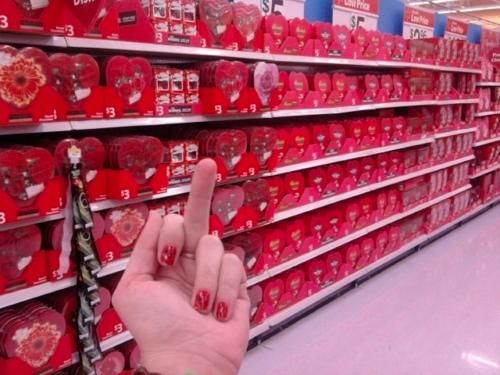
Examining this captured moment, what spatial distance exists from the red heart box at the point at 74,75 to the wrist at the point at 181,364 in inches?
58.9

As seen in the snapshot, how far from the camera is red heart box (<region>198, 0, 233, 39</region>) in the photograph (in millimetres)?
2535

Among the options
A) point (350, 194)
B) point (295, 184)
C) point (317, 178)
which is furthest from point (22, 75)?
point (350, 194)

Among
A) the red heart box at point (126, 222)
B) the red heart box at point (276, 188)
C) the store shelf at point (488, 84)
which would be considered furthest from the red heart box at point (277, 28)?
the store shelf at point (488, 84)

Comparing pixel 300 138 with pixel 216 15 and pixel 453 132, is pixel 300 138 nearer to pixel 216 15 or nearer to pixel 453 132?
pixel 216 15

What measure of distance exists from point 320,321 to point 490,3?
1421cm

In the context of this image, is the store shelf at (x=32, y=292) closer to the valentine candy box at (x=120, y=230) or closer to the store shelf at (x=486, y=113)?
the valentine candy box at (x=120, y=230)

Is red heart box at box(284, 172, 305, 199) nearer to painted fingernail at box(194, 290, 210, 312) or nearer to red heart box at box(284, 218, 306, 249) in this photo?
red heart box at box(284, 218, 306, 249)

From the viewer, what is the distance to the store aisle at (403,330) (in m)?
3.12

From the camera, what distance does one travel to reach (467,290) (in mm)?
4301

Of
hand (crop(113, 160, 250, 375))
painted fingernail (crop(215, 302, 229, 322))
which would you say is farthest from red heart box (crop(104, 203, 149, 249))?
painted fingernail (crop(215, 302, 229, 322))

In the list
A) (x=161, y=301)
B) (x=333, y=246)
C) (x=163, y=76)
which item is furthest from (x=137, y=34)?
(x=333, y=246)

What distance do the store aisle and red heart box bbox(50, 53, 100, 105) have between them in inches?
→ 76.7

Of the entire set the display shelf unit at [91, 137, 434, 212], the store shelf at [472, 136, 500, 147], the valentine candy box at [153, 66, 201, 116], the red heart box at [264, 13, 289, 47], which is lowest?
the store shelf at [472, 136, 500, 147]

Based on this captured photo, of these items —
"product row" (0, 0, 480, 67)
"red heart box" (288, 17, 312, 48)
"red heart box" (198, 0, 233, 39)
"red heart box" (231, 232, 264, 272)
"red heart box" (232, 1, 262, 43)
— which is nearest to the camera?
"product row" (0, 0, 480, 67)
